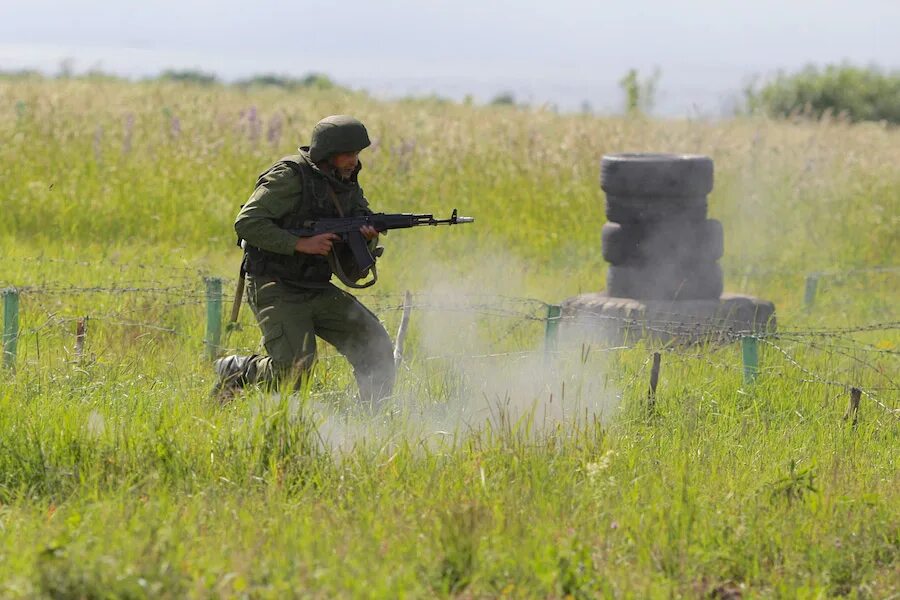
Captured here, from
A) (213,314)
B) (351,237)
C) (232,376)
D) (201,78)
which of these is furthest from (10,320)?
(201,78)

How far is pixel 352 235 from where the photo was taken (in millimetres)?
6727

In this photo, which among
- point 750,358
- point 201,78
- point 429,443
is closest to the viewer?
point 429,443

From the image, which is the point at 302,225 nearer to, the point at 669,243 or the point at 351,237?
the point at 351,237

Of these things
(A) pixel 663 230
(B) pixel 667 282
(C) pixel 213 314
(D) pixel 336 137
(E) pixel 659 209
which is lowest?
(C) pixel 213 314

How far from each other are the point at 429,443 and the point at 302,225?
1.38 meters

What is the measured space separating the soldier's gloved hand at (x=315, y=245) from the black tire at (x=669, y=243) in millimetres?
4154

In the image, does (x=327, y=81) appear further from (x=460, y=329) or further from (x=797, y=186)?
(x=460, y=329)

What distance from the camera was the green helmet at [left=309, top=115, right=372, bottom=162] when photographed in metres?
6.58

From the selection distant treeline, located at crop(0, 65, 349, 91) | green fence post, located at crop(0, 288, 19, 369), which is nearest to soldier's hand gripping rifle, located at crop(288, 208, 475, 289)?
green fence post, located at crop(0, 288, 19, 369)

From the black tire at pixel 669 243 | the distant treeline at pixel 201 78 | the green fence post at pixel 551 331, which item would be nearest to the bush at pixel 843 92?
the distant treeline at pixel 201 78

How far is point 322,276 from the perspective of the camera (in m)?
6.84

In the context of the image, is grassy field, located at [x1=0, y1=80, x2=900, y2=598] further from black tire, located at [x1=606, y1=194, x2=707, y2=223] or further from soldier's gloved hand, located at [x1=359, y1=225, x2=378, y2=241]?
black tire, located at [x1=606, y1=194, x2=707, y2=223]

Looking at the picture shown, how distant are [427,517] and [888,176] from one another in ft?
44.1

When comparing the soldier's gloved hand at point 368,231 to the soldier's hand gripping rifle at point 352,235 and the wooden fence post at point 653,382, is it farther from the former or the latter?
the wooden fence post at point 653,382
